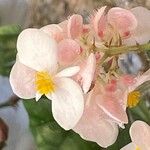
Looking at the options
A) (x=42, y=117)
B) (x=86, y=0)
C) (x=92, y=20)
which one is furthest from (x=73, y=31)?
(x=86, y=0)

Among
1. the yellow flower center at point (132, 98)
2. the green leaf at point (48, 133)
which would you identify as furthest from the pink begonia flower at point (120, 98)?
the green leaf at point (48, 133)

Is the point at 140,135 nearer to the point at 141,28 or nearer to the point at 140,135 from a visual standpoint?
the point at 140,135

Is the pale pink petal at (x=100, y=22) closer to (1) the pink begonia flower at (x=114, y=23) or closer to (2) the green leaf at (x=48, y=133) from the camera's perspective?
(1) the pink begonia flower at (x=114, y=23)

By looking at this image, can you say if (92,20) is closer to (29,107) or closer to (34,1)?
(29,107)

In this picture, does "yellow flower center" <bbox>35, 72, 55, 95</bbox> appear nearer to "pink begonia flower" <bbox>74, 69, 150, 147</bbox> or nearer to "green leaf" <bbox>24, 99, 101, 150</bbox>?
"pink begonia flower" <bbox>74, 69, 150, 147</bbox>

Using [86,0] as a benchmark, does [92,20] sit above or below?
above

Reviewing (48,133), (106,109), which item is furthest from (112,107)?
(48,133)
